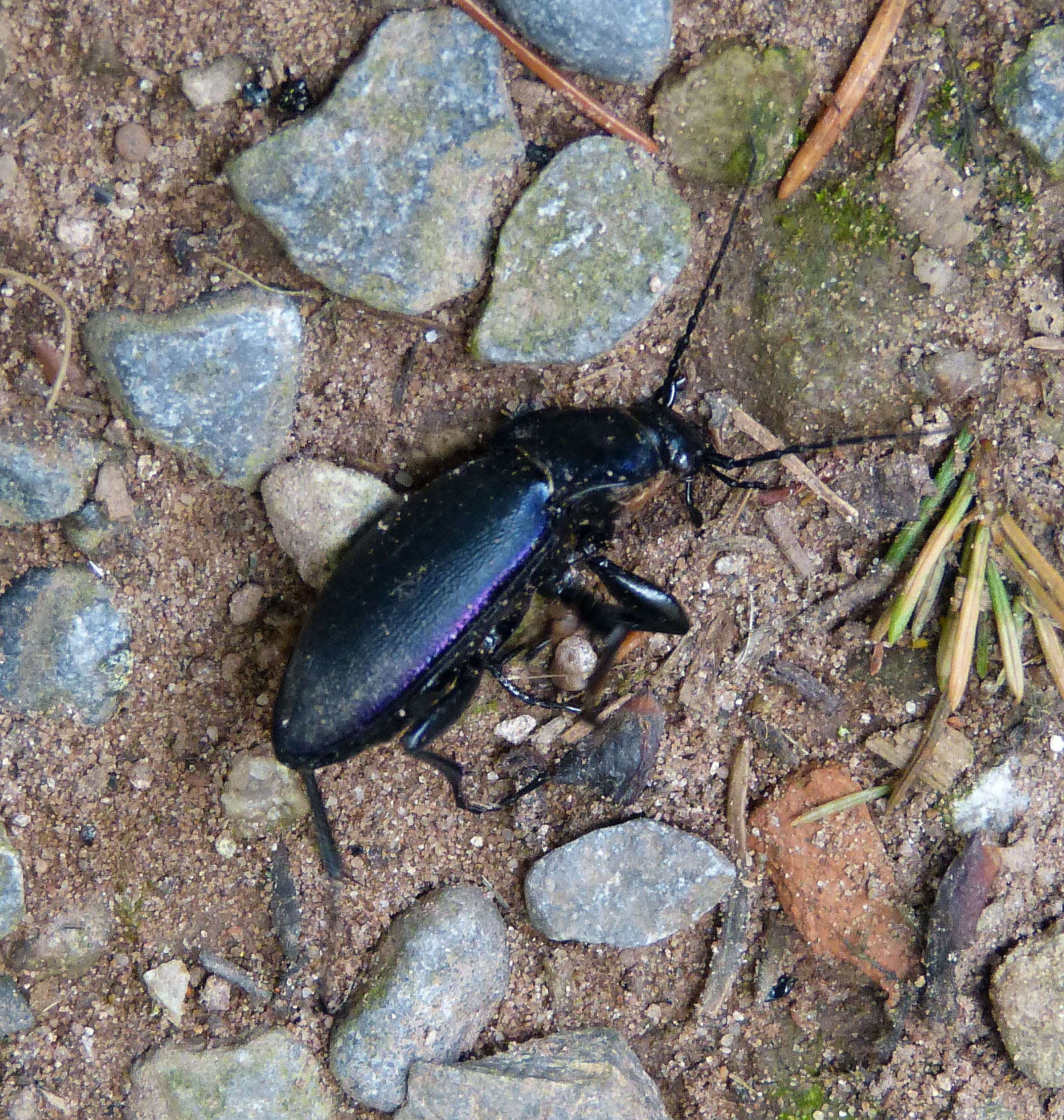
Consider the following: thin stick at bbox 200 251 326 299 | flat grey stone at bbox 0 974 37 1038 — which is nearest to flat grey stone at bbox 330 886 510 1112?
flat grey stone at bbox 0 974 37 1038

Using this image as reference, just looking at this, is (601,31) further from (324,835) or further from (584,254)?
(324,835)

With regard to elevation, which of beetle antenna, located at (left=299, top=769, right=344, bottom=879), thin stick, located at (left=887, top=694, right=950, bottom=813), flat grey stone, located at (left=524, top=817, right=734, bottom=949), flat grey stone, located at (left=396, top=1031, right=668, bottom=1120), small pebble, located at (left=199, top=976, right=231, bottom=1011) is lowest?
small pebble, located at (left=199, top=976, right=231, bottom=1011)

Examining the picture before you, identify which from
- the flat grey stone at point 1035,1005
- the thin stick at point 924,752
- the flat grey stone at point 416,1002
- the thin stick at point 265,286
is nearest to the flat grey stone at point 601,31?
the thin stick at point 265,286

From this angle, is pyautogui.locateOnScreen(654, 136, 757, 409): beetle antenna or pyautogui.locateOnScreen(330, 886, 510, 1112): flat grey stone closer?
pyautogui.locateOnScreen(654, 136, 757, 409): beetle antenna

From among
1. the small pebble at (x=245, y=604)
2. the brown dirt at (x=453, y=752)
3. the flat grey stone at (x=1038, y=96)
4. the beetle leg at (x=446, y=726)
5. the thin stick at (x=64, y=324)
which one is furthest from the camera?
the small pebble at (x=245, y=604)

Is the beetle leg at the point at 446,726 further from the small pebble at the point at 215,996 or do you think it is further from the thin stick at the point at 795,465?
the thin stick at the point at 795,465

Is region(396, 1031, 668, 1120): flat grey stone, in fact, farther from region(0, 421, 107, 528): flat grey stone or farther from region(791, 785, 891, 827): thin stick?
region(0, 421, 107, 528): flat grey stone
